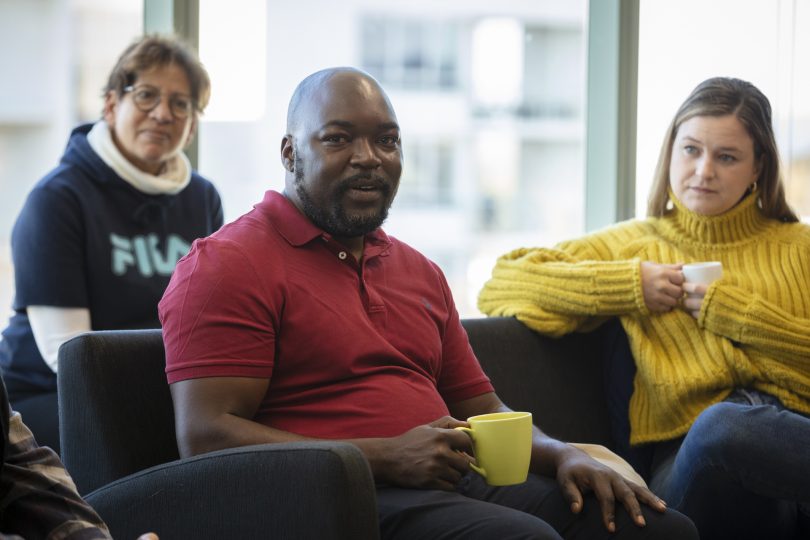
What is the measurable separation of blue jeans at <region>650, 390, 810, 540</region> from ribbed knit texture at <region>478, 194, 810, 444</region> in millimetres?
307

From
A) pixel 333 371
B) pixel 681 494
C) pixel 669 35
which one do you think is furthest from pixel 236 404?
pixel 669 35

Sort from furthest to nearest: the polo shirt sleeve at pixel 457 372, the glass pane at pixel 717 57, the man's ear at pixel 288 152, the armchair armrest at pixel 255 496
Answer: the glass pane at pixel 717 57 → the polo shirt sleeve at pixel 457 372 → the man's ear at pixel 288 152 → the armchair armrest at pixel 255 496

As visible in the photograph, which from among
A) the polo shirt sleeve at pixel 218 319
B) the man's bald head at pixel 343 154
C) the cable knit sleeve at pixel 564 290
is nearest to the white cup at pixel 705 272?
the cable knit sleeve at pixel 564 290

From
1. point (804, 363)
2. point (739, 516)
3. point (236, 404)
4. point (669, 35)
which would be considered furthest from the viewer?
point (669, 35)

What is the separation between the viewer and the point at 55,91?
3.09 metres

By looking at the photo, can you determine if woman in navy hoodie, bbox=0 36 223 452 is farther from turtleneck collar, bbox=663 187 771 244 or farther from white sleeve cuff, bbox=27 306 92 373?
turtleneck collar, bbox=663 187 771 244

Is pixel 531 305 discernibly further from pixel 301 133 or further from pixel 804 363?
pixel 301 133

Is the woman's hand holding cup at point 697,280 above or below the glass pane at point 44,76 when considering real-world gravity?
below

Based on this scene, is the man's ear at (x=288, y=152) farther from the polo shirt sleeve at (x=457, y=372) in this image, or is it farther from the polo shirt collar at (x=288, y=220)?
the polo shirt sleeve at (x=457, y=372)

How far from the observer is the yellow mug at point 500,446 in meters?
1.52

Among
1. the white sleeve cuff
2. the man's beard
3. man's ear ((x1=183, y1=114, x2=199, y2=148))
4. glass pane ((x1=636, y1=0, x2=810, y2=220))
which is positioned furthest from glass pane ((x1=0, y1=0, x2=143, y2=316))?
glass pane ((x1=636, y1=0, x2=810, y2=220))

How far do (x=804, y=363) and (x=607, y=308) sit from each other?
47 centimetres

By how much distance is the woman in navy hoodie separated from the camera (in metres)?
2.38

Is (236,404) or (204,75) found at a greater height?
(204,75)
